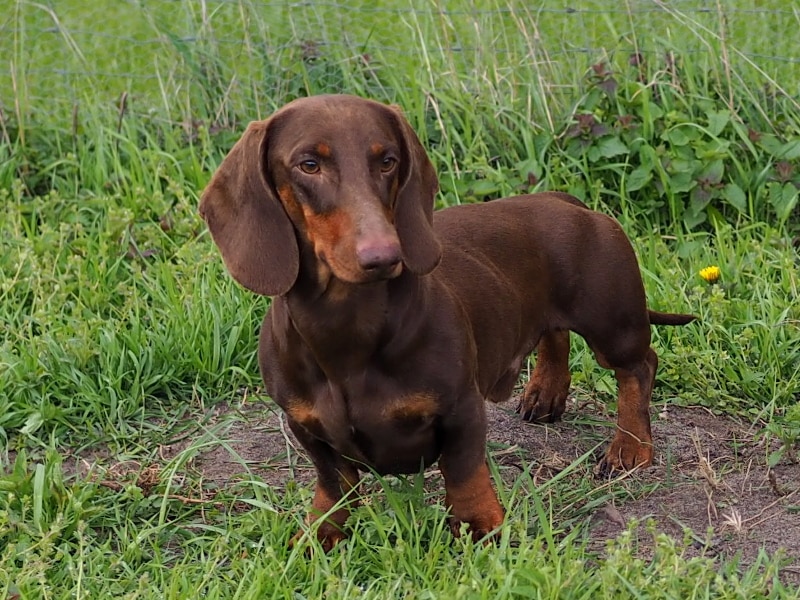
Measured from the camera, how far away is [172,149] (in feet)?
18.1

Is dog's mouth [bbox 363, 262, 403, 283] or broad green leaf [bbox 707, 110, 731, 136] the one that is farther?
broad green leaf [bbox 707, 110, 731, 136]

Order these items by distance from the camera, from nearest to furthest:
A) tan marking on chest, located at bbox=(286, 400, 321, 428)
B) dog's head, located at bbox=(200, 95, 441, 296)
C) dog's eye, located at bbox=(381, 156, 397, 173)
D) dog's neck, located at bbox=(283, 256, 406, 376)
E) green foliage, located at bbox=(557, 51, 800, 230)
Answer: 1. dog's head, located at bbox=(200, 95, 441, 296)
2. dog's eye, located at bbox=(381, 156, 397, 173)
3. dog's neck, located at bbox=(283, 256, 406, 376)
4. tan marking on chest, located at bbox=(286, 400, 321, 428)
5. green foliage, located at bbox=(557, 51, 800, 230)

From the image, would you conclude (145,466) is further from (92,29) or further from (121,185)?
(92,29)

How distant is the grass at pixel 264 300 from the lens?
10.3ft

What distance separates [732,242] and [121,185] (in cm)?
260

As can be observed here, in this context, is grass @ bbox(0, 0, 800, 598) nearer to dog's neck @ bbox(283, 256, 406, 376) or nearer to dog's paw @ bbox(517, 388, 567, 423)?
dog's paw @ bbox(517, 388, 567, 423)

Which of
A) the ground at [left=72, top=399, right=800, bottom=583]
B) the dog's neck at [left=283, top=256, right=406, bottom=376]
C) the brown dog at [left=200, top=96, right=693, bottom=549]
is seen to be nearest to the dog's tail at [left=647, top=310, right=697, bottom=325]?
the ground at [left=72, top=399, right=800, bottom=583]

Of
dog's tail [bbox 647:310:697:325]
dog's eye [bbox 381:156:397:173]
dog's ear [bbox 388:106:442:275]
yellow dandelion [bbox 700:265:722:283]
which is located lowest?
yellow dandelion [bbox 700:265:722:283]

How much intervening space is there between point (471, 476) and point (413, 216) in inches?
27.5

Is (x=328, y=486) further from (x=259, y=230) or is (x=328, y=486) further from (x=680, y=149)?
(x=680, y=149)

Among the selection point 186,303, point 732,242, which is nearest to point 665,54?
point 732,242

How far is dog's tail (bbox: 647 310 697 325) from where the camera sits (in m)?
4.02

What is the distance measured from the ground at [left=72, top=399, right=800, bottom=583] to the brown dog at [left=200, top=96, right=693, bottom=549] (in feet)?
1.46

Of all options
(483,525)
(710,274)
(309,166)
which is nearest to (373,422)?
(483,525)
